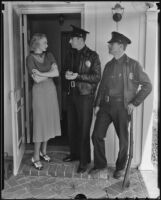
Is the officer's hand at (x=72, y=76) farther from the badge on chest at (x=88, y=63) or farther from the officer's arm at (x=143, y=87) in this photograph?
the officer's arm at (x=143, y=87)

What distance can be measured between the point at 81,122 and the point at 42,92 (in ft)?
2.36

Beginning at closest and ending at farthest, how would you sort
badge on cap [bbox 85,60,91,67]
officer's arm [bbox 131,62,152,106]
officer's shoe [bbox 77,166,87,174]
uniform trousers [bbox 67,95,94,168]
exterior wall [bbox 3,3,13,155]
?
officer's arm [bbox 131,62,152,106] → badge on cap [bbox 85,60,91,67] → uniform trousers [bbox 67,95,94,168] → officer's shoe [bbox 77,166,87,174] → exterior wall [bbox 3,3,13,155]

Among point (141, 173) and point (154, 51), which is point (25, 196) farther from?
point (154, 51)

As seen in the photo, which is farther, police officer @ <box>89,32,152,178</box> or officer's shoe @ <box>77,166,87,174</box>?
officer's shoe @ <box>77,166,87,174</box>

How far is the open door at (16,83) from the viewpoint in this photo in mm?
4023

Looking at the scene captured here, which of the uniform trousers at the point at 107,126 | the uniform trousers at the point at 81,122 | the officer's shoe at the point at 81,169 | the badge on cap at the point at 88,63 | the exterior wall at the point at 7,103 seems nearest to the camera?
the uniform trousers at the point at 107,126

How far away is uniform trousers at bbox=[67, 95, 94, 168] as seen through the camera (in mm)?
4160

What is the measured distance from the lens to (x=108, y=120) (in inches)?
161

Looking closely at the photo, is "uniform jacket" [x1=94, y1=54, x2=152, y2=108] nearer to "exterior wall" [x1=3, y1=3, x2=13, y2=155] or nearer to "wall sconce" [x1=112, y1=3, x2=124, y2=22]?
"wall sconce" [x1=112, y1=3, x2=124, y2=22]

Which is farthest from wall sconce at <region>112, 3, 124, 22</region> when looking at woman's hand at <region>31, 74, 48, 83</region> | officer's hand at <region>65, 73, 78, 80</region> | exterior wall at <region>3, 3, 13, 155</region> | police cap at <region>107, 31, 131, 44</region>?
exterior wall at <region>3, 3, 13, 155</region>

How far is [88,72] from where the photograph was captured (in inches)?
161

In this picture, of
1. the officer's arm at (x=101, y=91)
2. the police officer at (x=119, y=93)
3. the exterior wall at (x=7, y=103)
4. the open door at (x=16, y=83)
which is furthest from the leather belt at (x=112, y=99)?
the exterior wall at (x=7, y=103)

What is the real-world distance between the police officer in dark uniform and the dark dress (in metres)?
0.26

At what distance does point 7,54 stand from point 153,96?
94.1 inches
